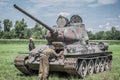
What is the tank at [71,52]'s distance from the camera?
1816 centimetres

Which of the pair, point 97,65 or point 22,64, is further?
point 97,65

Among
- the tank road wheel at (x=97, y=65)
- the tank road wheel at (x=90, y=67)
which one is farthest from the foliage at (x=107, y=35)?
the tank road wheel at (x=90, y=67)

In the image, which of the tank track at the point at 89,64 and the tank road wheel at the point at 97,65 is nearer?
the tank track at the point at 89,64

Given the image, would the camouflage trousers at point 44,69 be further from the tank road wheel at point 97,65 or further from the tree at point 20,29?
the tree at point 20,29

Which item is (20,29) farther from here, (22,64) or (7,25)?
(22,64)

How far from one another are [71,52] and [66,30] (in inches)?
81.0

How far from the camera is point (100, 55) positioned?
70.7 feet

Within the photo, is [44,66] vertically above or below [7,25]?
below

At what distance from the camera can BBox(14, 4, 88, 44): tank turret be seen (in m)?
19.9

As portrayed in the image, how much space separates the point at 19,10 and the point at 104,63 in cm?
636

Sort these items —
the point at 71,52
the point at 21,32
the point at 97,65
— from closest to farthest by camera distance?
the point at 71,52, the point at 97,65, the point at 21,32

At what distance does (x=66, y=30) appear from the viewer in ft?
66.2

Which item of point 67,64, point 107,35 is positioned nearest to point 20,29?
point 107,35

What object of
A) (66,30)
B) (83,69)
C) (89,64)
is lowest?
(83,69)
